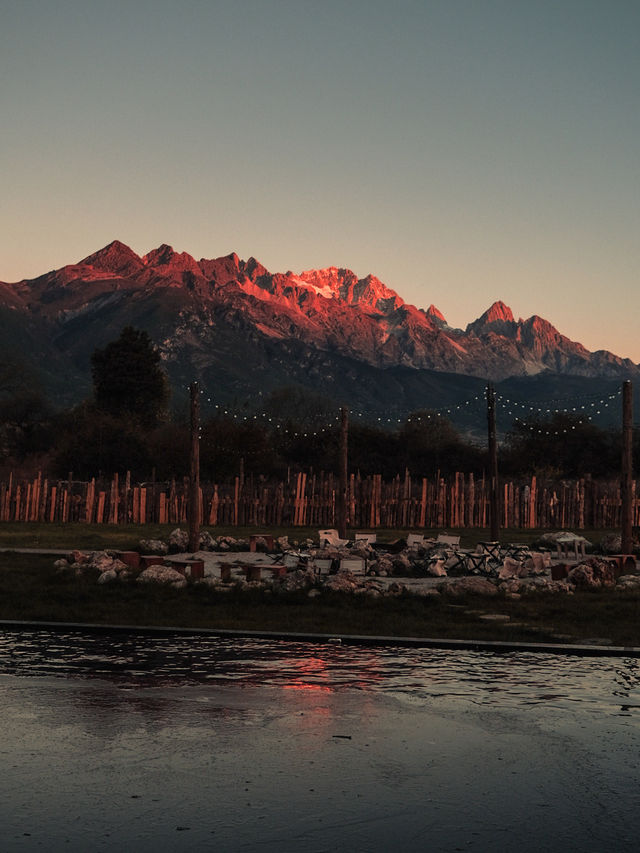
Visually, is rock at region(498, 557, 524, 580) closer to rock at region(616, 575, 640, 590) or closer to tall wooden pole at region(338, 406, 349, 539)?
rock at region(616, 575, 640, 590)

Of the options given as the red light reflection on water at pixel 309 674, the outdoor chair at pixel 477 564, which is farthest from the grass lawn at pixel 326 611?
the outdoor chair at pixel 477 564

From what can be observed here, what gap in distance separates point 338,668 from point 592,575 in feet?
34.4

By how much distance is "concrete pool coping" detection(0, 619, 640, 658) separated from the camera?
13.9 metres

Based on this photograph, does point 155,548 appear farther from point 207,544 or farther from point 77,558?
point 77,558

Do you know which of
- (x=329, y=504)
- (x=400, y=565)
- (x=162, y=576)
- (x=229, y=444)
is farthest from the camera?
(x=229, y=444)

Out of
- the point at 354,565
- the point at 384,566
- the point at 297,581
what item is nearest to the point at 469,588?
the point at 297,581

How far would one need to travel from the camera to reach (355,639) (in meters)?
14.9

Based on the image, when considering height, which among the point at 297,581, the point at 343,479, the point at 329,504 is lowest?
the point at 297,581

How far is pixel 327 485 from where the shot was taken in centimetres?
4697

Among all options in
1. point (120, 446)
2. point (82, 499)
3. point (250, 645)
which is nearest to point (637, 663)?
point (250, 645)

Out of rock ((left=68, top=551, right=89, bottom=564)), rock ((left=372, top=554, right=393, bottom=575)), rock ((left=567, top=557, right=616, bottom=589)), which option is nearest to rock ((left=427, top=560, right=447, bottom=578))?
rock ((left=372, top=554, right=393, bottom=575))

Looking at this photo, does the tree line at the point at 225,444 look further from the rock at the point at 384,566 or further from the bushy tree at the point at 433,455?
the rock at the point at 384,566

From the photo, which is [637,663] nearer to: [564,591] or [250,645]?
A: [250,645]

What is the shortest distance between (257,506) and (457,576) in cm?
2399
